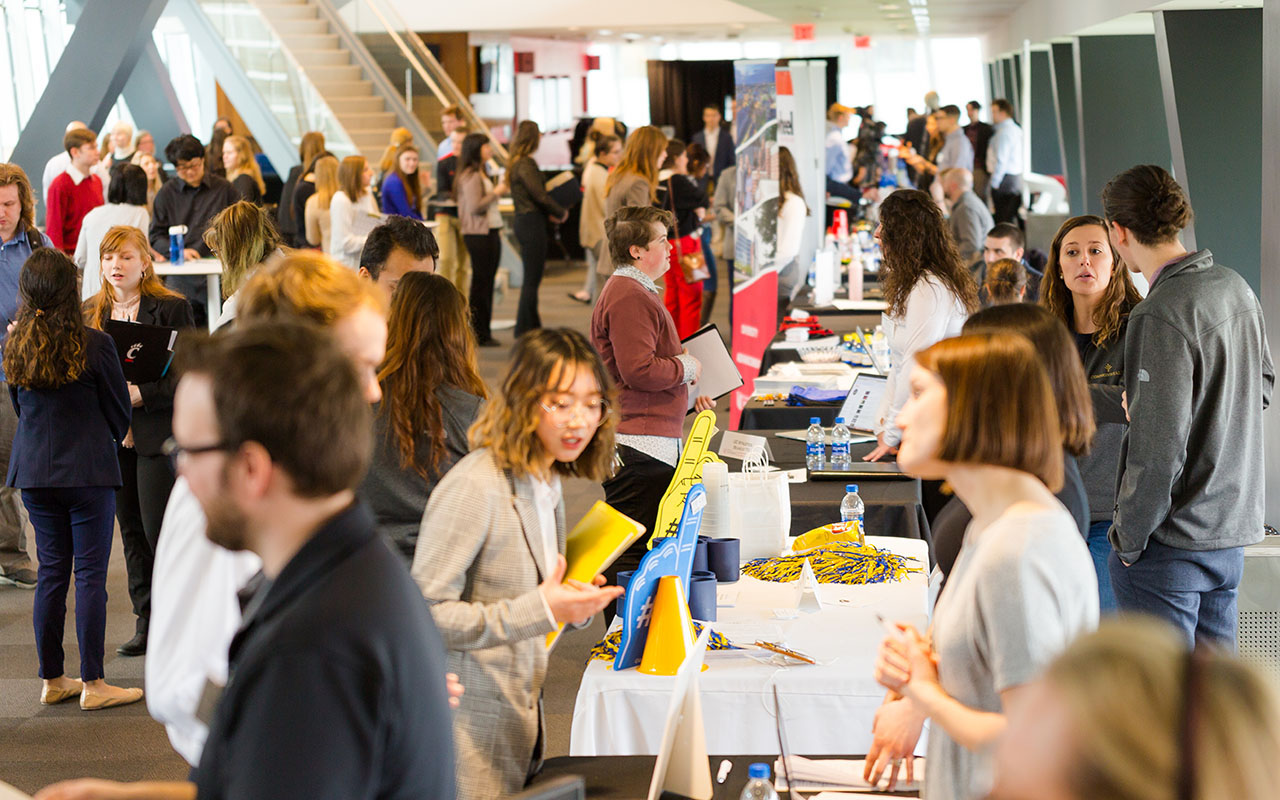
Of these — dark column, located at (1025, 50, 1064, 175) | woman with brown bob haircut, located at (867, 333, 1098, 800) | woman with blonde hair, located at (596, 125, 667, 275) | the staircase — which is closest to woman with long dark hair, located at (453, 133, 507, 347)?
woman with blonde hair, located at (596, 125, 667, 275)

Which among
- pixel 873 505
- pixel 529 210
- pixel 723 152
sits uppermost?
pixel 723 152

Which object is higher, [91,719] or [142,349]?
[142,349]

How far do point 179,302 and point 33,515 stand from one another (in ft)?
2.71

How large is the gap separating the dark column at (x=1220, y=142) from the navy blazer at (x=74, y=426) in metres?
3.87

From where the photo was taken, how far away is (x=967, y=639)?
4.84 feet

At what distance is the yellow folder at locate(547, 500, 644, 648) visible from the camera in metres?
1.91

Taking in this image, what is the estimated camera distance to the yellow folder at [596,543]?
191 cm

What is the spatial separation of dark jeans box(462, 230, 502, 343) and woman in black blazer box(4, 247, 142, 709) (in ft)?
18.6

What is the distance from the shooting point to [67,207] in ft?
23.4

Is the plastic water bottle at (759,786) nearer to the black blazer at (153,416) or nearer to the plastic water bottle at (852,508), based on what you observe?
the plastic water bottle at (852,508)

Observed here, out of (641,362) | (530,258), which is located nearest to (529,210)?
(530,258)

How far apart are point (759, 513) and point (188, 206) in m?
5.15

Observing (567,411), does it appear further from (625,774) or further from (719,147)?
(719,147)

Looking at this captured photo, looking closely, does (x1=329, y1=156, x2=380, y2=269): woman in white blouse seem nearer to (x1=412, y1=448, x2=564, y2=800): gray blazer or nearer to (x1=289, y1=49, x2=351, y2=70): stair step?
(x1=289, y1=49, x2=351, y2=70): stair step
